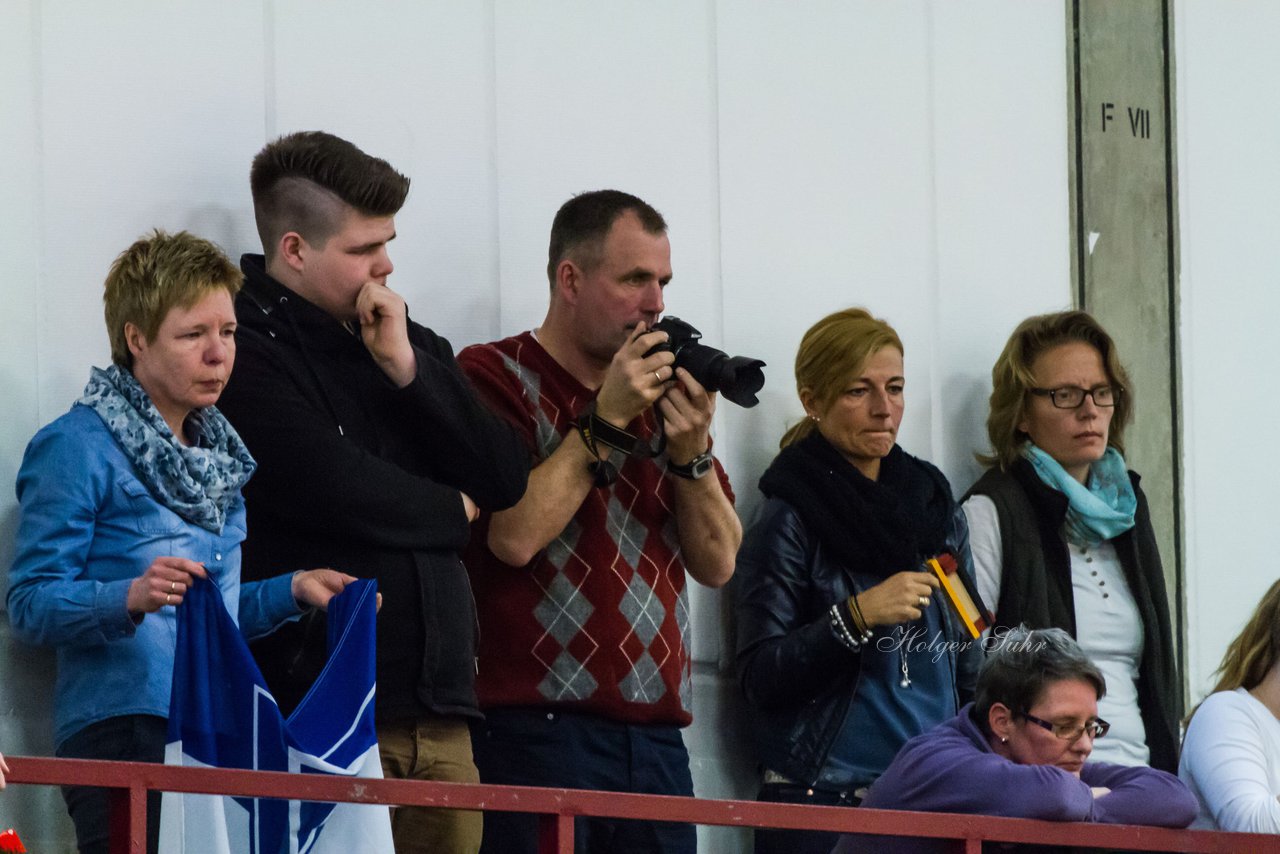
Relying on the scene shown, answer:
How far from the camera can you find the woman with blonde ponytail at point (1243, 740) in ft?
12.6

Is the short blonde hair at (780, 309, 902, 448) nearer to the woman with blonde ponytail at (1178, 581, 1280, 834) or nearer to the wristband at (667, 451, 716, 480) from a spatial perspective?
the wristband at (667, 451, 716, 480)

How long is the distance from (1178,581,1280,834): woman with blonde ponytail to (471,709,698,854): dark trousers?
89 cm

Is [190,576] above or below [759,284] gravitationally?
below

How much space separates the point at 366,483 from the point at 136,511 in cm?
32

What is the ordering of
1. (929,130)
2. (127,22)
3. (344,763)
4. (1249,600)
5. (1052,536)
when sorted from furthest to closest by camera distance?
1. (1249,600)
2. (929,130)
3. (1052,536)
4. (127,22)
5. (344,763)

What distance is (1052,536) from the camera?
4531 mm

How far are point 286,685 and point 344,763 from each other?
402mm

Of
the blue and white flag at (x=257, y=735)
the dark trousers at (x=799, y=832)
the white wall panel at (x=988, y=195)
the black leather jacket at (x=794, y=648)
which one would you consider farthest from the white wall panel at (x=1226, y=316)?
the blue and white flag at (x=257, y=735)

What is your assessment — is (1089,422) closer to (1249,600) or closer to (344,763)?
(1249,600)

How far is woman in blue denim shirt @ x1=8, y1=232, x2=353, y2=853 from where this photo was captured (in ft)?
10.0

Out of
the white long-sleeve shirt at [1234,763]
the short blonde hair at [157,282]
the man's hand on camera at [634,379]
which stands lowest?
the white long-sleeve shirt at [1234,763]

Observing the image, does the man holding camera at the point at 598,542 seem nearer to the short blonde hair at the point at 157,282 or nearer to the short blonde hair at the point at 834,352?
the short blonde hair at the point at 834,352

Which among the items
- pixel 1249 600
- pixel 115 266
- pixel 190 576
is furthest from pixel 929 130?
pixel 190 576

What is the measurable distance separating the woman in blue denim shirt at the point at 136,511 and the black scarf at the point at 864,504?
4.27 ft
